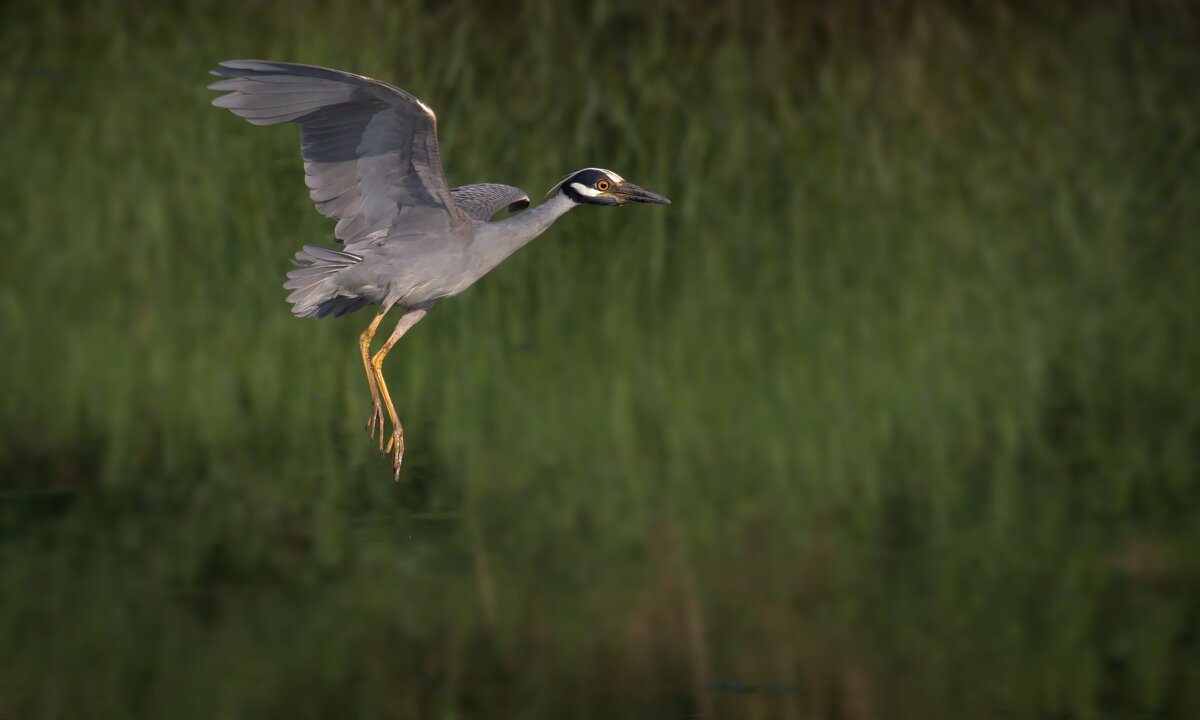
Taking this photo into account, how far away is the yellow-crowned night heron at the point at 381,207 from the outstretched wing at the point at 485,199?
10.8 inches

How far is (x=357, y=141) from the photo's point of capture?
7461mm

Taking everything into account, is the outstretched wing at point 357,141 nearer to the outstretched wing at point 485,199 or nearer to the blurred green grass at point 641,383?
the outstretched wing at point 485,199

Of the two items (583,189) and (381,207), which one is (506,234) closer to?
(583,189)

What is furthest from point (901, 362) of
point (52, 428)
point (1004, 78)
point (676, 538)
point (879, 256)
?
point (52, 428)

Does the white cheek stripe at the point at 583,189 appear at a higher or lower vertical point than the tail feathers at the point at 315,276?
higher

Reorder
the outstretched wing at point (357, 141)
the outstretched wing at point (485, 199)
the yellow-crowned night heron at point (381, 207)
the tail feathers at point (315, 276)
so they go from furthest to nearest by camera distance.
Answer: the outstretched wing at point (485, 199) → the tail feathers at point (315, 276) → the yellow-crowned night heron at point (381, 207) → the outstretched wing at point (357, 141)

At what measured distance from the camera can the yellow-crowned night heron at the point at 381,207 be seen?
23.9ft

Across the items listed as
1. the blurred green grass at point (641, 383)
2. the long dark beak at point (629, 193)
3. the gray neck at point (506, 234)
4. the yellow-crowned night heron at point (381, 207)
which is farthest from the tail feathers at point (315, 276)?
the blurred green grass at point (641, 383)

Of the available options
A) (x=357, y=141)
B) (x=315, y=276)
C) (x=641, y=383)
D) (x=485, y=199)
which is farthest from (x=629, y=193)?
(x=641, y=383)

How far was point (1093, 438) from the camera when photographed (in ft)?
34.7

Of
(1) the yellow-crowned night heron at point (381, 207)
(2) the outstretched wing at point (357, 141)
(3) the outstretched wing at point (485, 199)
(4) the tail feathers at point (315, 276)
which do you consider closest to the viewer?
(2) the outstretched wing at point (357, 141)

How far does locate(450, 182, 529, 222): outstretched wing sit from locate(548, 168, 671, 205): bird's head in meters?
0.40

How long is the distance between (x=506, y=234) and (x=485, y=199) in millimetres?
670

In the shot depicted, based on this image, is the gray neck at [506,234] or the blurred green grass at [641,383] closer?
the gray neck at [506,234]
